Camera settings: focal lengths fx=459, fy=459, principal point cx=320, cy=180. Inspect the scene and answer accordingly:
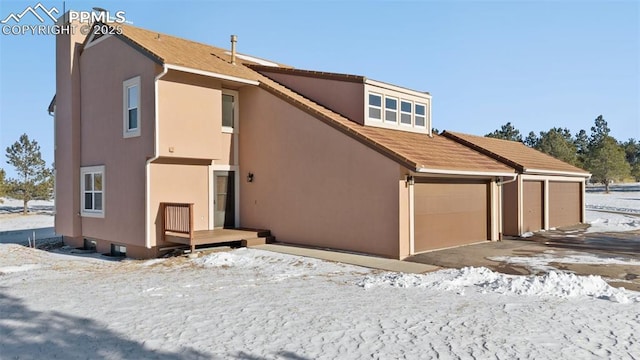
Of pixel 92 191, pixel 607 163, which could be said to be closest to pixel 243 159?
pixel 92 191

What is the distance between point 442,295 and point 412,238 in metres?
4.17

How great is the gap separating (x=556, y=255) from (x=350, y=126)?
6.71 meters

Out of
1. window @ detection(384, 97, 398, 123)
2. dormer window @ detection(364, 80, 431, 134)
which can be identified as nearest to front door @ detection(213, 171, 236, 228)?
dormer window @ detection(364, 80, 431, 134)

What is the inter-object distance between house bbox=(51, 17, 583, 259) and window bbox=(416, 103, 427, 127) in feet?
0.14

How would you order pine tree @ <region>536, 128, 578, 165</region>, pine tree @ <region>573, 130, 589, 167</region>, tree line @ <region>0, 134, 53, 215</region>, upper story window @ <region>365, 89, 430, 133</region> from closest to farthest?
upper story window @ <region>365, 89, 430, 133</region> < tree line @ <region>0, 134, 53, 215</region> < pine tree @ <region>536, 128, 578, 165</region> < pine tree @ <region>573, 130, 589, 167</region>

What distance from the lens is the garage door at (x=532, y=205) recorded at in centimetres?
1825

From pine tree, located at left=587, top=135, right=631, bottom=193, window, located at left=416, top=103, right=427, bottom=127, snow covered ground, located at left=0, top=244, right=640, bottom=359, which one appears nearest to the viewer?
snow covered ground, located at left=0, top=244, right=640, bottom=359

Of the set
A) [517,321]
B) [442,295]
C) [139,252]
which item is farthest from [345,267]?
[139,252]

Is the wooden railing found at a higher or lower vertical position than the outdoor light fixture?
lower

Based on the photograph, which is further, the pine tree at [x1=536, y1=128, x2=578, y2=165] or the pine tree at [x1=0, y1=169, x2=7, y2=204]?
the pine tree at [x1=536, y1=128, x2=578, y2=165]

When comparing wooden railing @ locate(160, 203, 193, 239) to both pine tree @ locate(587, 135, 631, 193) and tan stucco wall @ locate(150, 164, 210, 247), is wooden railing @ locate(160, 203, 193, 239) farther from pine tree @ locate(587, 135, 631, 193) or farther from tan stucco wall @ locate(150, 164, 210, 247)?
pine tree @ locate(587, 135, 631, 193)

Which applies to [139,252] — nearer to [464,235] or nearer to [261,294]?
[261,294]

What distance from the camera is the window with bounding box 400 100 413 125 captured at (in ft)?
52.2

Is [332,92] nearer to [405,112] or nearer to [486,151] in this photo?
[405,112]
